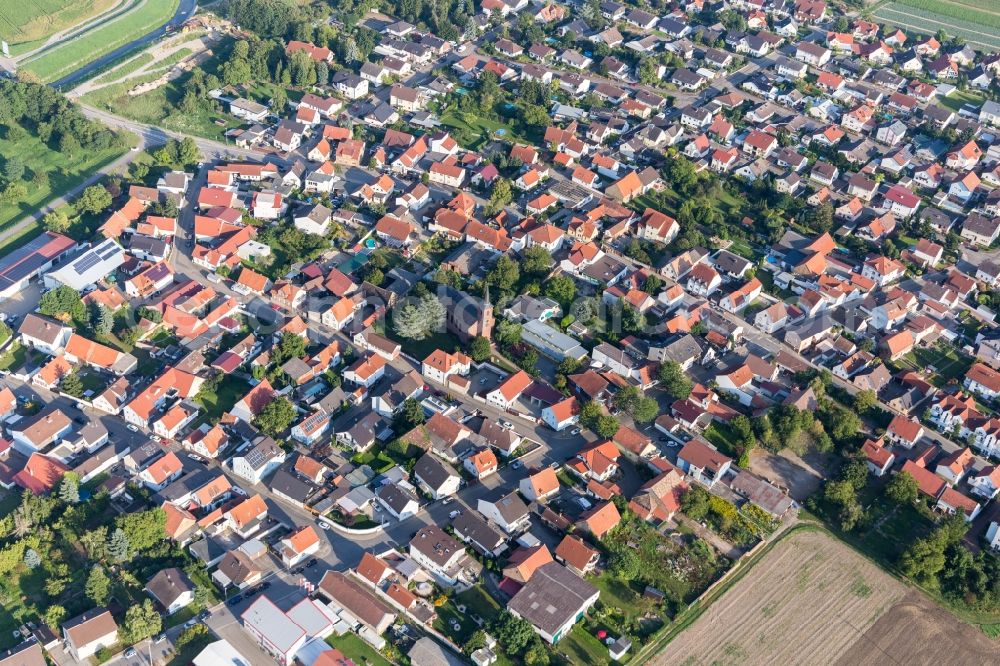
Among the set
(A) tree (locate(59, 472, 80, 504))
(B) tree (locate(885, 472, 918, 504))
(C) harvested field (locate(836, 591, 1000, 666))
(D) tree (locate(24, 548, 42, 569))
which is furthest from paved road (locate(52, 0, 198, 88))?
(C) harvested field (locate(836, 591, 1000, 666))

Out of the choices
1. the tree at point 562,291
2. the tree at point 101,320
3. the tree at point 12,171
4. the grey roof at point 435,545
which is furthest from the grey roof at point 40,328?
the tree at point 562,291

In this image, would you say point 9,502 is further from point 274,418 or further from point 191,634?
point 191,634

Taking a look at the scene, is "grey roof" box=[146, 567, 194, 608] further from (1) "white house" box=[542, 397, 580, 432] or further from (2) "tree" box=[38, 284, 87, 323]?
(2) "tree" box=[38, 284, 87, 323]

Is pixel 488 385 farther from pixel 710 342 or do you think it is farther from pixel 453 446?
pixel 710 342

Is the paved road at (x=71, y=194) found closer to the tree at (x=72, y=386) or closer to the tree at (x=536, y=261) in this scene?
the tree at (x=72, y=386)

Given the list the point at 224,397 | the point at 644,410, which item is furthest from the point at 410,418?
the point at 644,410
